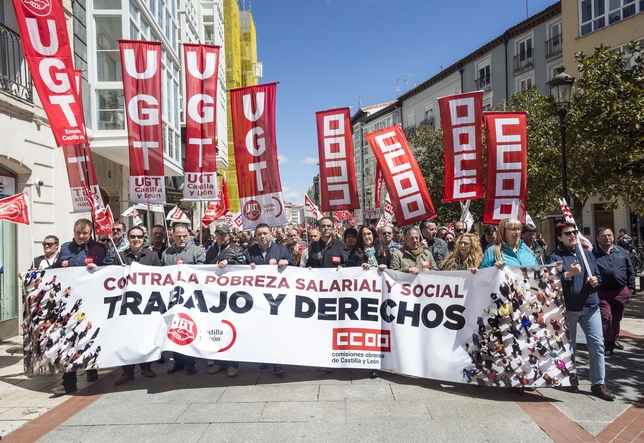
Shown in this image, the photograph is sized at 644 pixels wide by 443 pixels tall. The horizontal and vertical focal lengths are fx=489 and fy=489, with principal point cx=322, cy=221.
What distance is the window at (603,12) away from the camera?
21406 millimetres

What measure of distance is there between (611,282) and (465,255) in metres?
2.10

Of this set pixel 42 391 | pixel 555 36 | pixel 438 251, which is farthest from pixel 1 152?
pixel 555 36

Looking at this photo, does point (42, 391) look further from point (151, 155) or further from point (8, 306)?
point (8, 306)

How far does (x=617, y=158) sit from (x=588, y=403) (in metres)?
5.90

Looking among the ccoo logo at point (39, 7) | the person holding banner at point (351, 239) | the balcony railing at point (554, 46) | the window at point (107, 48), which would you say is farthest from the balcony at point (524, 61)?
the ccoo logo at point (39, 7)

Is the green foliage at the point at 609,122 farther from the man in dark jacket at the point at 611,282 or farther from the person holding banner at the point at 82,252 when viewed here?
the person holding banner at the point at 82,252

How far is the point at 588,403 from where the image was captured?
15.3 feet

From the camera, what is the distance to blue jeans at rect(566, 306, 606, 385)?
190 inches

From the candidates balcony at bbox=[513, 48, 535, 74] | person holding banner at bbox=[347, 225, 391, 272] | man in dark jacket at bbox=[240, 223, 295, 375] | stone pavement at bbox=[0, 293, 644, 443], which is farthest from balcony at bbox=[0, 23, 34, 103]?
balcony at bbox=[513, 48, 535, 74]

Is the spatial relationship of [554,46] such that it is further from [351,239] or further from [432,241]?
[351,239]

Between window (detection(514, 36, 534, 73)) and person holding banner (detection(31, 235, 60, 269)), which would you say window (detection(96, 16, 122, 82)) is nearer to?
person holding banner (detection(31, 235, 60, 269))

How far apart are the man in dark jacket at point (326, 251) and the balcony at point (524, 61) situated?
28699 mm

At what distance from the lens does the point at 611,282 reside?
620cm

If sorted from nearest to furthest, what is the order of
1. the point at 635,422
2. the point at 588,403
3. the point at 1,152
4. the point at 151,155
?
the point at 635,422, the point at 588,403, the point at 151,155, the point at 1,152
